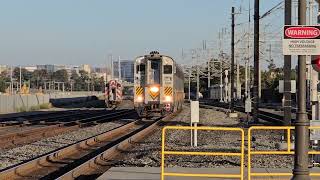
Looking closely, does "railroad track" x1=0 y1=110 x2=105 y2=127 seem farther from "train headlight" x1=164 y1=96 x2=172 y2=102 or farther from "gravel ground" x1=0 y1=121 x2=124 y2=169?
"gravel ground" x1=0 y1=121 x2=124 y2=169

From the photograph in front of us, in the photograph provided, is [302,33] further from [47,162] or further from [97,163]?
[47,162]

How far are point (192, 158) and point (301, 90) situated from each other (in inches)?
311

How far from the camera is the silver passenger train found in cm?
3759

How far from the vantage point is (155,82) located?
37906 millimetres

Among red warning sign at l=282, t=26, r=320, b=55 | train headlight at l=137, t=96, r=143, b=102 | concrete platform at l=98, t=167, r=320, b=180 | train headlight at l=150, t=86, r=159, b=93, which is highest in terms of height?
red warning sign at l=282, t=26, r=320, b=55

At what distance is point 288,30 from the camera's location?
9375 mm

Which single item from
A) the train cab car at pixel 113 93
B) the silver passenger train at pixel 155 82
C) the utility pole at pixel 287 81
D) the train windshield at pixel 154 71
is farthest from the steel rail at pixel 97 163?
the train cab car at pixel 113 93

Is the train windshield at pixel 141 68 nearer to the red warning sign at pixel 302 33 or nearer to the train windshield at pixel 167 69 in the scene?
the train windshield at pixel 167 69

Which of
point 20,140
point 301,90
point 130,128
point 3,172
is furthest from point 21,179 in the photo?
point 130,128

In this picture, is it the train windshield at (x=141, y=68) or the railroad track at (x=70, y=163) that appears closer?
the railroad track at (x=70, y=163)

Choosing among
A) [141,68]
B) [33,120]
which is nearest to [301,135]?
[141,68]

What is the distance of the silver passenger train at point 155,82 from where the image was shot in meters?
37.6

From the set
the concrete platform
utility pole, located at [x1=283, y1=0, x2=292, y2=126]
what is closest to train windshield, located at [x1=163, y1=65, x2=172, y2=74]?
utility pole, located at [x1=283, y1=0, x2=292, y2=126]

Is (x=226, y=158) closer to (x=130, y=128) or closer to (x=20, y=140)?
(x=20, y=140)
